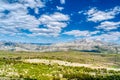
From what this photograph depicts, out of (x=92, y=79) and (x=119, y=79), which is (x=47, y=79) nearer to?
(x=92, y=79)

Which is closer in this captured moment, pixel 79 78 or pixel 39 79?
pixel 39 79

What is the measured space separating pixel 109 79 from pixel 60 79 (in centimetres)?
3001

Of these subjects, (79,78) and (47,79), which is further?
(79,78)

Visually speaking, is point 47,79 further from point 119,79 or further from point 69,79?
point 119,79

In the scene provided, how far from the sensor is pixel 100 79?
460 ft

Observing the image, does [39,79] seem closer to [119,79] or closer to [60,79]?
[60,79]

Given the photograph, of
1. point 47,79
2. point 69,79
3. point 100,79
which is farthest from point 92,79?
point 47,79

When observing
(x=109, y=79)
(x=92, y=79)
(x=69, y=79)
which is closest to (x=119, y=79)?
(x=109, y=79)

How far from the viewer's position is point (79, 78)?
14538cm

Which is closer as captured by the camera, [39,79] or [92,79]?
[39,79]

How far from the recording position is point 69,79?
5512 inches

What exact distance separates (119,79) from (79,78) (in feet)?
78.9

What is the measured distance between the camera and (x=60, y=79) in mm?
137250

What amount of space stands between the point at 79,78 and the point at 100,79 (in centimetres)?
1294
